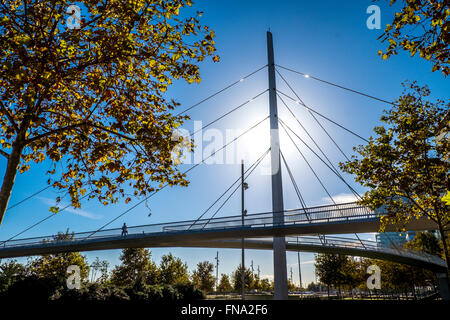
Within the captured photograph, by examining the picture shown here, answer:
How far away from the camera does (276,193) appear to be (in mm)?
20109

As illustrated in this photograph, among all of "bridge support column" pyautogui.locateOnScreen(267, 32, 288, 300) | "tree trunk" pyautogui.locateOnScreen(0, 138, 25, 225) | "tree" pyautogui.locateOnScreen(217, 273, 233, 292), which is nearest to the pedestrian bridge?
"bridge support column" pyautogui.locateOnScreen(267, 32, 288, 300)

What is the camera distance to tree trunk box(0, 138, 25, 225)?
5633mm

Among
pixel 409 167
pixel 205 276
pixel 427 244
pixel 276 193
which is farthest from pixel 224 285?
pixel 409 167

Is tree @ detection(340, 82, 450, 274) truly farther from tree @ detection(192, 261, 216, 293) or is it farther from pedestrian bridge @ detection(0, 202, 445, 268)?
tree @ detection(192, 261, 216, 293)

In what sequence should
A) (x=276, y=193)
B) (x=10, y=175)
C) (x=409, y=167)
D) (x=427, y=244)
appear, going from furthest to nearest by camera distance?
(x=427, y=244), (x=276, y=193), (x=409, y=167), (x=10, y=175)

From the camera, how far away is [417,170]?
1161 centimetres

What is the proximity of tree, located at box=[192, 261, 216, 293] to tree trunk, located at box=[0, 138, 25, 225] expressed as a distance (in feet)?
172

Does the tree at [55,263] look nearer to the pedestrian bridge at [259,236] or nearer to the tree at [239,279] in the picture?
the pedestrian bridge at [259,236]

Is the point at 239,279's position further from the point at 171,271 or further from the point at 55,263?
the point at 55,263

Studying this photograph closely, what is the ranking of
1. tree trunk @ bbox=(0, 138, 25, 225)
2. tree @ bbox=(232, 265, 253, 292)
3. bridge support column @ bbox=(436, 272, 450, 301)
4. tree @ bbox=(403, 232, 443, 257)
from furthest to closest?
1. tree @ bbox=(232, 265, 253, 292)
2. tree @ bbox=(403, 232, 443, 257)
3. bridge support column @ bbox=(436, 272, 450, 301)
4. tree trunk @ bbox=(0, 138, 25, 225)

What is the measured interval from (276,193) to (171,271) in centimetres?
3170
